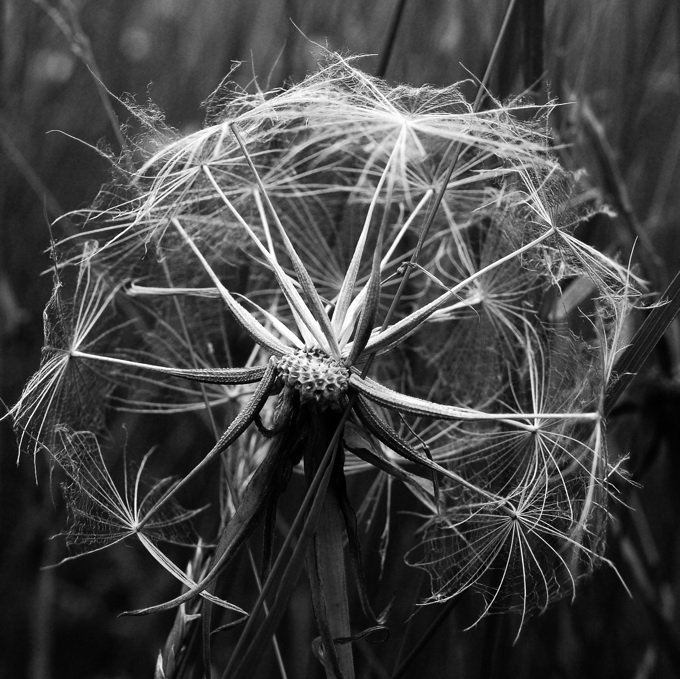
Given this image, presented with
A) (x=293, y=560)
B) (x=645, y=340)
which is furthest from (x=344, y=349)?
(x=645, y=340)

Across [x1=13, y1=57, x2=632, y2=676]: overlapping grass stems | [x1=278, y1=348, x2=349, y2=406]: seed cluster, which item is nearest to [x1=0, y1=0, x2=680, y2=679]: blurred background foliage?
[x1=13, y1=57, x2=632, y2=676]: overlapping grass stems

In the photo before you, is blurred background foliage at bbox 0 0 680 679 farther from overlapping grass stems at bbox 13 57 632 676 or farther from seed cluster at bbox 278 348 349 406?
seed cluster at bbox 278 348 349 406

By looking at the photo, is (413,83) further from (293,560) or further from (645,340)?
(293,560)

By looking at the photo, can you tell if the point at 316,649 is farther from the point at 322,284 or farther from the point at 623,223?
the point at 623,223

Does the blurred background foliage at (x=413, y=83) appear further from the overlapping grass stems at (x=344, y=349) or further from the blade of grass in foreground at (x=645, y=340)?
the blade of grass in foreground at (x=645, y=340)

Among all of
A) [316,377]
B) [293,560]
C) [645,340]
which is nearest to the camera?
[293,560]

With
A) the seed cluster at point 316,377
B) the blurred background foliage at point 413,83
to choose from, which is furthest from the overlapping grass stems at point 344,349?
the blurred background foliage at point 413,83
